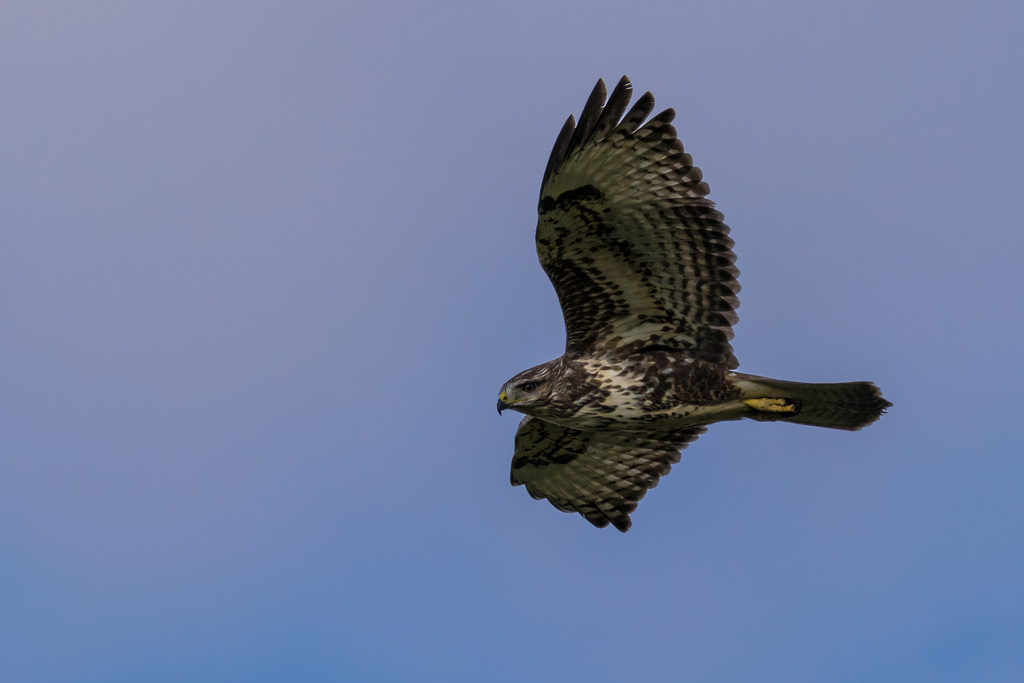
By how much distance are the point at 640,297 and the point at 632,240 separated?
1.77 ft

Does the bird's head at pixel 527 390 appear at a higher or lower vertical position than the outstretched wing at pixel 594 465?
higher

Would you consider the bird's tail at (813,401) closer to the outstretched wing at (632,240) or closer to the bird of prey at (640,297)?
the bird of prey at (640,297)

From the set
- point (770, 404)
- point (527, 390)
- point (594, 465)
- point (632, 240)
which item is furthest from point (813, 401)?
Result: point (594, 465)


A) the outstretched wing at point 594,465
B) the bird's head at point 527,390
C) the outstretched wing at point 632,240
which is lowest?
the outstretched wing at point 594,465

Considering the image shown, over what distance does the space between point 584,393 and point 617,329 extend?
2.12 ft

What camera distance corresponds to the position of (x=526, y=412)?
9.41 m

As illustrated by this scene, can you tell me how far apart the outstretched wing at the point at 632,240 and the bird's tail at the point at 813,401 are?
0.34 metres

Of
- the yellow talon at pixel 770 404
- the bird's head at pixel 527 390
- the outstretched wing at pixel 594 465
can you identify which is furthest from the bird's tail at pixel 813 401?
the bird's head at pixel 527 390

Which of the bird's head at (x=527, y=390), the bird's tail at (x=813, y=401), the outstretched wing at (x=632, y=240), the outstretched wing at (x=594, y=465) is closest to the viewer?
the outstretched wing at (x=632, y=240)

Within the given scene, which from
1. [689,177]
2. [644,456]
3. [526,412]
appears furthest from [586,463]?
[689,177]

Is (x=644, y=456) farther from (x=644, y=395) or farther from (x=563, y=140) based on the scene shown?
(x=563, y=140)

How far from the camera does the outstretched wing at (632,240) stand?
8664 mm

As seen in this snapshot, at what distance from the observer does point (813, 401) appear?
930cm

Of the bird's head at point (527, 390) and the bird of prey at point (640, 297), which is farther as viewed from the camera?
the bird's head at point (527, 390)
